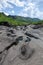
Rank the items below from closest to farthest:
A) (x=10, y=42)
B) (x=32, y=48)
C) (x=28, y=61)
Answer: (x=28, y=61) < (x=32, y=48) < (x=10, y=42)

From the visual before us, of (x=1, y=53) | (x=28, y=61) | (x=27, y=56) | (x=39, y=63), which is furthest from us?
(x=1, y=53)

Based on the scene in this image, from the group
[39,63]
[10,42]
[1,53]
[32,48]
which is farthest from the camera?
[10,42]

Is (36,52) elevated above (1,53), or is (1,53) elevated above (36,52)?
(36,52)

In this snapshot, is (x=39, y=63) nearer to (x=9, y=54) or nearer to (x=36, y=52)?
(x=36, y=52)

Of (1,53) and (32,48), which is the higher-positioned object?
(32,48)

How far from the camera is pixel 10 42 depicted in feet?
31.0

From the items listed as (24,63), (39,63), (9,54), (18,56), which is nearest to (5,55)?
(9,54)

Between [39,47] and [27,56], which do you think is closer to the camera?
[27,56]

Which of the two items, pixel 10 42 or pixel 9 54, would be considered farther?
pixel 10 42

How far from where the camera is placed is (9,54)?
25.3 feet

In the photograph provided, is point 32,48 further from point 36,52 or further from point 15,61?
point 15,61

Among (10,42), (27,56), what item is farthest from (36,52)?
(10,42)

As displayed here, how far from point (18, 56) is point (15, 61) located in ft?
1.36

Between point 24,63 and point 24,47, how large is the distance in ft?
4.28
